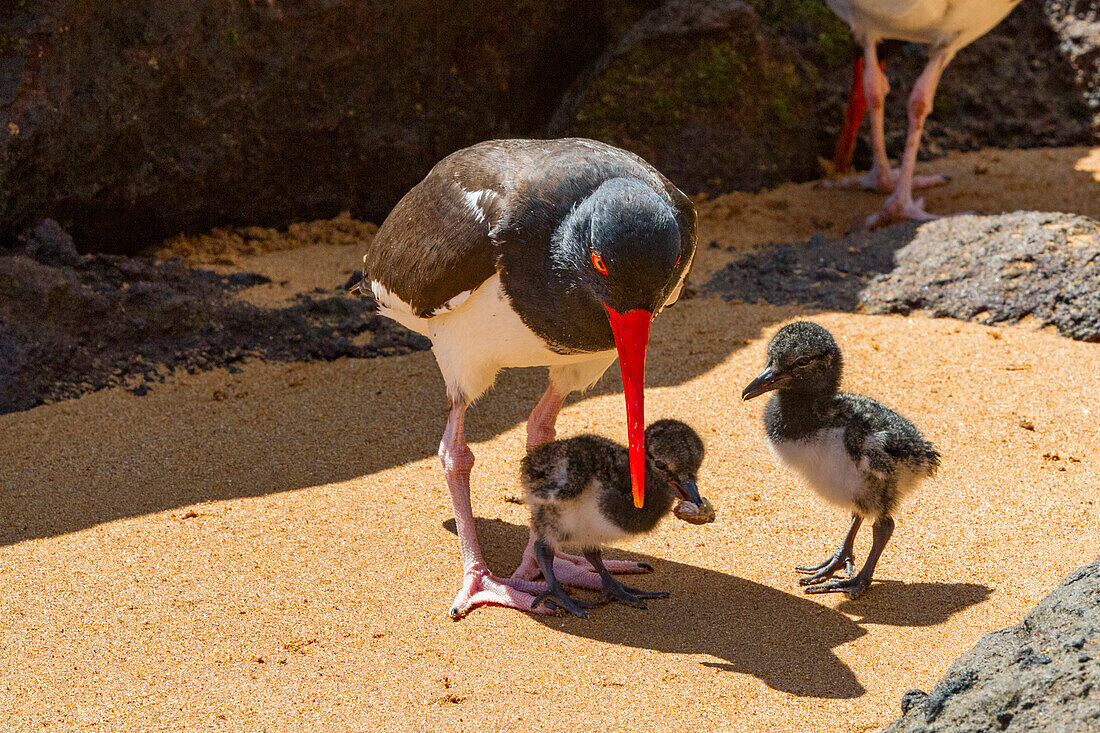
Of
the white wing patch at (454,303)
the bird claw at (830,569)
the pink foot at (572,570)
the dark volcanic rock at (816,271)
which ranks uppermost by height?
the white wing patch at (454,303)

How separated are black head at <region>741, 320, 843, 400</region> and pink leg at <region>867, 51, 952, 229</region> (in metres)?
4.48

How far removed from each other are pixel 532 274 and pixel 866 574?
71.2 inches

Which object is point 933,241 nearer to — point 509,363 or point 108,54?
→ point 509,363

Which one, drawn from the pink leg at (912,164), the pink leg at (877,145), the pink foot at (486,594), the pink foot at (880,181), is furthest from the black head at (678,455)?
the pink foot at (880,181)

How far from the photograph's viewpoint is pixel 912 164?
27.5 feet

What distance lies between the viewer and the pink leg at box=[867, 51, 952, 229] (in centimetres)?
834

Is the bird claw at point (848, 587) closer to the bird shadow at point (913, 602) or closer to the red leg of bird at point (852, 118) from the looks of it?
the bird shadow at point (913, 602)

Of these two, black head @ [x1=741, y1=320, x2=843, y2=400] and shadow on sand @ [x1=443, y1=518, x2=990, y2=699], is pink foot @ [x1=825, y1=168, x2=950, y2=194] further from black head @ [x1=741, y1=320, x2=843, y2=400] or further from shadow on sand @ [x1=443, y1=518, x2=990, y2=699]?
shadow on sand @ [x1=443, y1=518, x2=990, y2=699]

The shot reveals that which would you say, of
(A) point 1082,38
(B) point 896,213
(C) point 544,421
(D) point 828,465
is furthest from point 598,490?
(A) point 1082,38

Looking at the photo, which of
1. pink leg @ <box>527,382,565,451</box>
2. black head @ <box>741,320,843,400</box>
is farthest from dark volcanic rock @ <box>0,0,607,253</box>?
black head @ <box>741,320,843,400</box>

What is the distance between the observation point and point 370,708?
343cm

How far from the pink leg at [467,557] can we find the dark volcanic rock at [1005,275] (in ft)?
11.5

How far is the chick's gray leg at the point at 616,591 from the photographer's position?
167 inches

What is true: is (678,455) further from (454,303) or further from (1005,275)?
(1005,275)
